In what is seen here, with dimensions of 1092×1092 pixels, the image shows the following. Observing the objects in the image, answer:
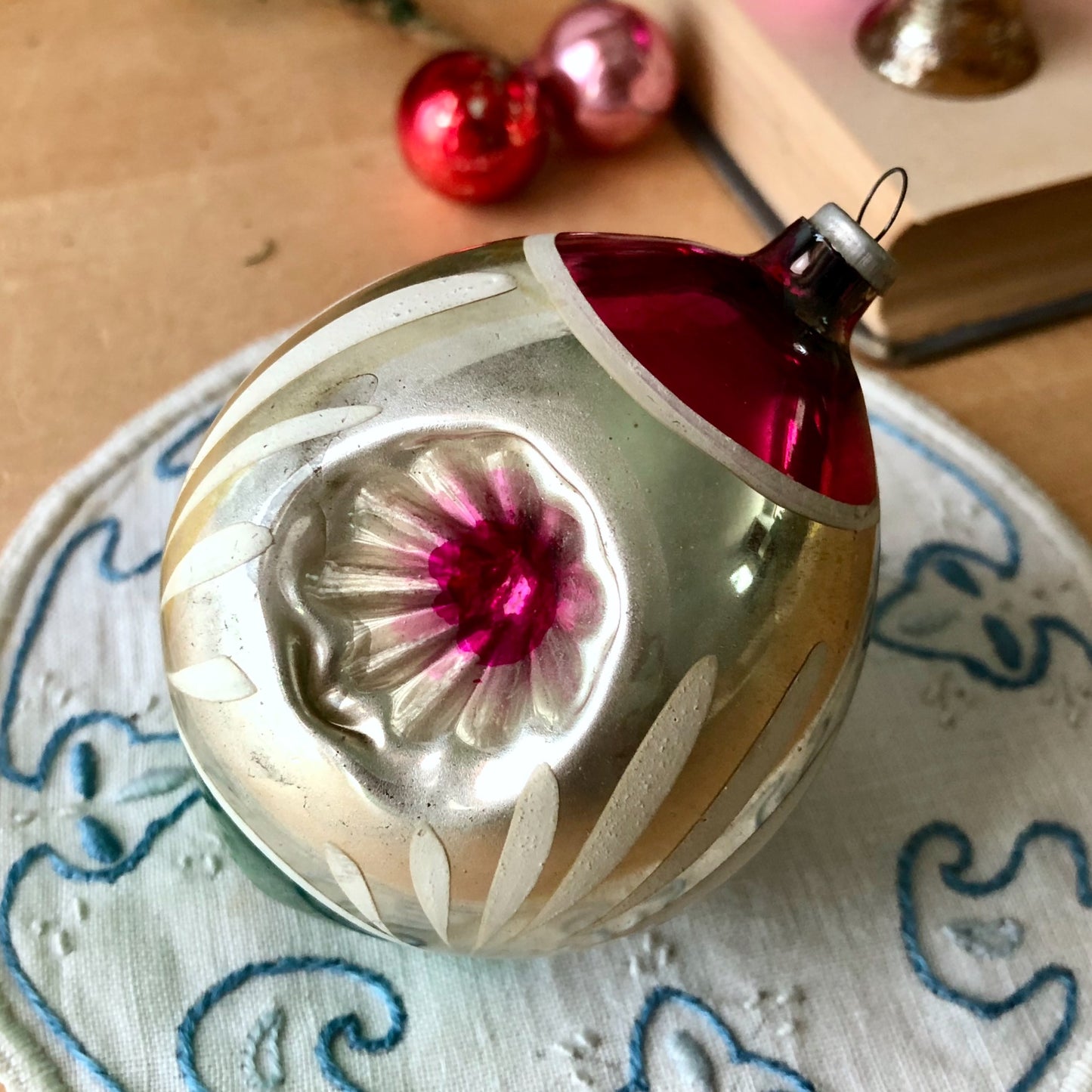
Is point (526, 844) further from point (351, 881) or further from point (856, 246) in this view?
point (856, 246)

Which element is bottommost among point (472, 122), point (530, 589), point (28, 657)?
point (530, 589)

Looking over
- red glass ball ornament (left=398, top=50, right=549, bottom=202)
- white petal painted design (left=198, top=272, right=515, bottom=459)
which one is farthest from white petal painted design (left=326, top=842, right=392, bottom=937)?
red glass ball ornament (left=398, top=50, right=549, bottom=202)

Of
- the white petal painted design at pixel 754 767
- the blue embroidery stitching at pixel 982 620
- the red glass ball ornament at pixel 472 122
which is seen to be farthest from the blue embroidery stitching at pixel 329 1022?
the red glass ball ornament at pixel 472 122

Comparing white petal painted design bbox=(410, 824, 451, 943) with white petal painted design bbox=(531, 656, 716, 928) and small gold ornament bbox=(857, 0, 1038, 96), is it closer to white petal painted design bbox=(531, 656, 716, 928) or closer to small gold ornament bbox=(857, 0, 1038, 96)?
white petal painted design bbox=(531, 656, 716, 928)

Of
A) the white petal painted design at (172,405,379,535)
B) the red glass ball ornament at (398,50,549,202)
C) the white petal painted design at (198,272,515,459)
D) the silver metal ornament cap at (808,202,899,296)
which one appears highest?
the red glass ball ornament at (398,50,549,202)

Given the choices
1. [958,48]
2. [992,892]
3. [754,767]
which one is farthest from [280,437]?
[958,48]

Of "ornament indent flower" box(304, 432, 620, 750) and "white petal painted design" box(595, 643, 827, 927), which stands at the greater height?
"ornament indent flower" box(304, 432, 620, 750)

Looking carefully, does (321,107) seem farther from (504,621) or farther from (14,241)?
(504,621)
